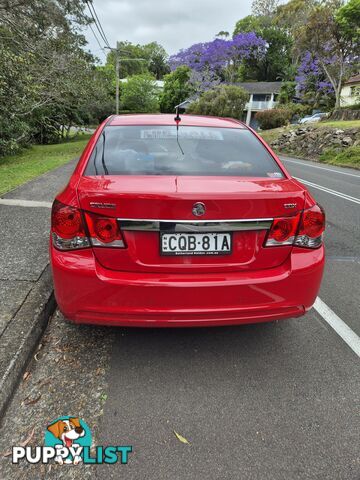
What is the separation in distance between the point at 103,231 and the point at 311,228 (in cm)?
134

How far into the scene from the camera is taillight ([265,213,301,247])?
2344 millimetres

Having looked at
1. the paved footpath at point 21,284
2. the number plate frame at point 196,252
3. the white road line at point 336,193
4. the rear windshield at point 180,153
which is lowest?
the white road line at point 336,193

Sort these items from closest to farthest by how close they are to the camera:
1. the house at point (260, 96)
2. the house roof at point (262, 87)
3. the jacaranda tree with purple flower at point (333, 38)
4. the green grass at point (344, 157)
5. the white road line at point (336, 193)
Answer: the white road line at point (336, 193)
the green grass at point (344, 157)
the jacaranda tree with purple flower at point (333, 38)
the house roof at point (262, 87)
the house at point (260, 96)

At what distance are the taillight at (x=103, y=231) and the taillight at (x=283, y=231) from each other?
925mm

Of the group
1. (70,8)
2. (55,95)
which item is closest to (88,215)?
(55,95)

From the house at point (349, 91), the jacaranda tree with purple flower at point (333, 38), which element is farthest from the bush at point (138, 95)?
the jacaranda tree with purple flower at point (333, 38)

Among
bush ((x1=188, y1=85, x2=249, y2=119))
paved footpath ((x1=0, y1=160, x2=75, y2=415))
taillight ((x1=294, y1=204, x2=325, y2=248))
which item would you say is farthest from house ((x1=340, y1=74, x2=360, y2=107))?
taillight ((x1=294, y1=204, x2=325, y2=248))

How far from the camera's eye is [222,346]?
285 cm

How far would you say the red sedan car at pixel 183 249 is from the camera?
2.21 metres

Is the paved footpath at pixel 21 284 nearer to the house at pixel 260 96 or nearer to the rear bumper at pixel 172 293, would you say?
the rear bumper at pixel 172 293

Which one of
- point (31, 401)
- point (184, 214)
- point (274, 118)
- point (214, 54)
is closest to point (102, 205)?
point (184, 214)

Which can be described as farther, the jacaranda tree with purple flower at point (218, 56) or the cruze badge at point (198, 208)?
the jacaranda tree with purple flower at point (218, 56)

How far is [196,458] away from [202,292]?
880mm

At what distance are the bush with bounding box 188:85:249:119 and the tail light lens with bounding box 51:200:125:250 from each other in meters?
35.1
